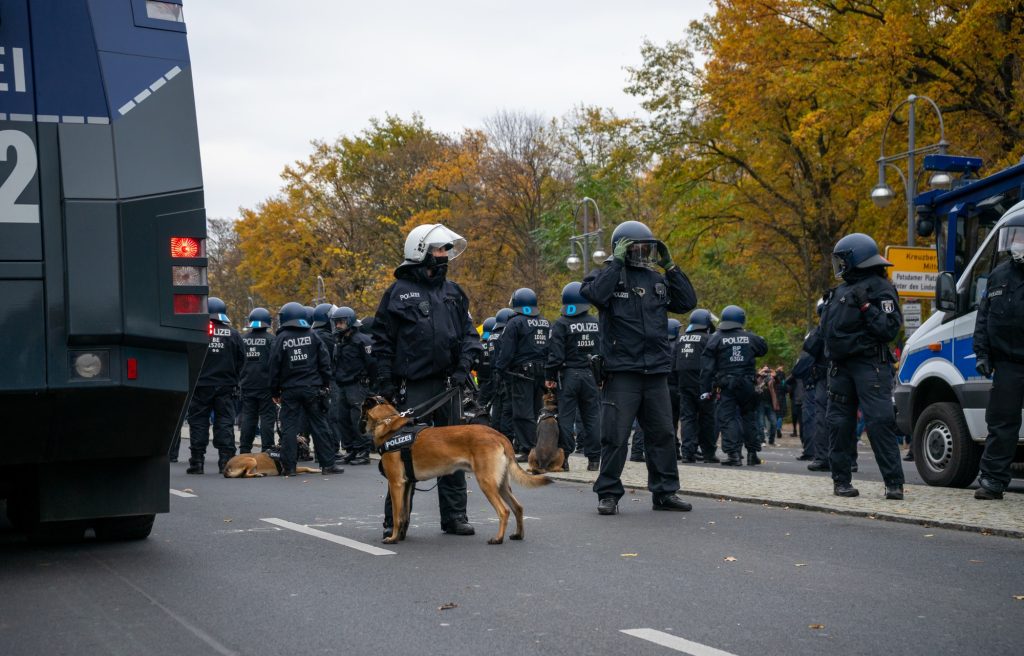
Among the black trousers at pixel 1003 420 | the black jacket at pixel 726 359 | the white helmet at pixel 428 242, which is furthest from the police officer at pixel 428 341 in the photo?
the black jacket at pixel 726 359

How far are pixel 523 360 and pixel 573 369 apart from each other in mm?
1343

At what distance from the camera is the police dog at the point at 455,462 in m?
7.84

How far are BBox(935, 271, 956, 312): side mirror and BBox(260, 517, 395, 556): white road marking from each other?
611 centimetres

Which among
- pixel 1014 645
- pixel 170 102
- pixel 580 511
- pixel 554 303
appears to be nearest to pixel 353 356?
pixel 580 511

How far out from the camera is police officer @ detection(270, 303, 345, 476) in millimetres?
14555

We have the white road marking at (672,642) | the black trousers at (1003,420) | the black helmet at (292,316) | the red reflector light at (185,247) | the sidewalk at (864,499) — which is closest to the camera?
the white road marking at (672,642)

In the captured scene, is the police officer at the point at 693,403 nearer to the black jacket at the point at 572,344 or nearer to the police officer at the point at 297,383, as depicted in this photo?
the black jacket at the point at 572,344

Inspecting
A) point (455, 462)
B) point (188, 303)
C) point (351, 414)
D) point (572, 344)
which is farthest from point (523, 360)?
point (188, 303)

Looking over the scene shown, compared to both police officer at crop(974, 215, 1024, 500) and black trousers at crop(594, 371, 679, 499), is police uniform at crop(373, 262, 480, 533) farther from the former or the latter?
police officer at crop(974, 215, 1024, 500)

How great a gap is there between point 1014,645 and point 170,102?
200 inches

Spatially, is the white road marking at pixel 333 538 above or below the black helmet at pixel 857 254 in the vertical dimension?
below

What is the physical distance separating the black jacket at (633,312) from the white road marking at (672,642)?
4529mm

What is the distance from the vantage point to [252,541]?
813cm

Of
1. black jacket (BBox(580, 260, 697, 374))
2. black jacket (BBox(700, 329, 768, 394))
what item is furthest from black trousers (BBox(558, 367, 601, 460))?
black jacket (BBox(580, 260, 697, 374))
